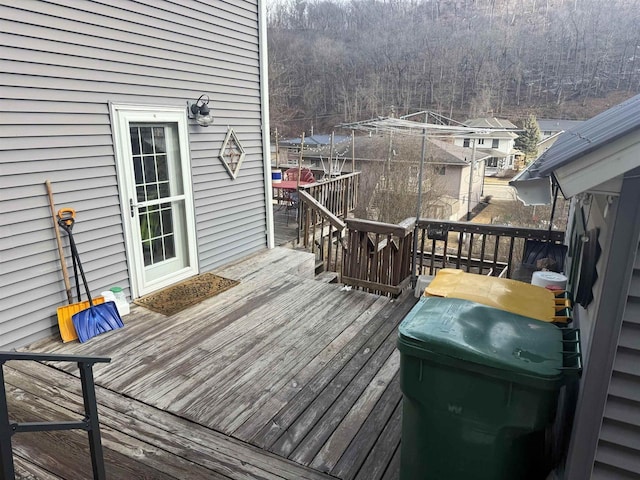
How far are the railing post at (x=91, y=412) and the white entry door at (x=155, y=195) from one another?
8.76 feet

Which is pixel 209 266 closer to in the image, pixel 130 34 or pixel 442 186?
pixel 130 34

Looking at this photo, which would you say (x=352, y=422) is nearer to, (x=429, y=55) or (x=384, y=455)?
(x=384, y=455)

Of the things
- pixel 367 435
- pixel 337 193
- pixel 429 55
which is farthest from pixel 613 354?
pixel 429 55

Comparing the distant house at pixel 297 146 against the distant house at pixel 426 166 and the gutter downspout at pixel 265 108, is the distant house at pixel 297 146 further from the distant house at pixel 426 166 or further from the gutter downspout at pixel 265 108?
the gutter downspout at pixel 265 108

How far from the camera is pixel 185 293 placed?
422 cm

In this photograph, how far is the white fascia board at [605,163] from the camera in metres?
1.11

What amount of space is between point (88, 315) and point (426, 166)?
52.5 feet

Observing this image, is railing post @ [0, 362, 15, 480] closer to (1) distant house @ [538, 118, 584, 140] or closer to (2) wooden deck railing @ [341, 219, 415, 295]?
(2) wooden deck railing @ [341, 219, 415, 295]

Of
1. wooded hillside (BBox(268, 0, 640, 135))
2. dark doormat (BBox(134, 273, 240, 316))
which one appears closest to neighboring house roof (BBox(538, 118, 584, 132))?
wooded hillside (BBox(268, 0, 640, 135))

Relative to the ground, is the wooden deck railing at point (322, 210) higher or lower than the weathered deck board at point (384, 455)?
higher

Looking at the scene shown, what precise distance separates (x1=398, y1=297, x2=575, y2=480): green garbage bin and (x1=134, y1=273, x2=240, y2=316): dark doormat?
2758 mm

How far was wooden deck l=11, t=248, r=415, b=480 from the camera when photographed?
211 centimetres

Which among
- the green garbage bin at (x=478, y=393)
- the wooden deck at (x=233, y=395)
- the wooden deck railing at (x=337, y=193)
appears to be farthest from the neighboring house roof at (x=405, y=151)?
the green garbage bin at (x=478, y=393)

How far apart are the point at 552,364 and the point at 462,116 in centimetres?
2558
